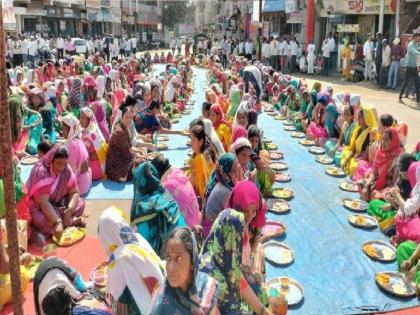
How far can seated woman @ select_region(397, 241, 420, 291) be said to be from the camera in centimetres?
363

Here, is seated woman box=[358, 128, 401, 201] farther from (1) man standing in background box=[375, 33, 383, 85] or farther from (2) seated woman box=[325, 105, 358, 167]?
(1) man standing in background box=[375, 33, 383, 85]

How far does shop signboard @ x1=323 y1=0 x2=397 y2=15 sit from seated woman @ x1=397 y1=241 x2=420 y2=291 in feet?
48.8

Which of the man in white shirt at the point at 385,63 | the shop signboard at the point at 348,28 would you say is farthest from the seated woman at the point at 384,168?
the shop signboard at the point at 348,28

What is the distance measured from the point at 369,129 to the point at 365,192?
1212mm

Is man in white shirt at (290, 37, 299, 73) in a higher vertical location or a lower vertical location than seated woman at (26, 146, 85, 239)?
higher

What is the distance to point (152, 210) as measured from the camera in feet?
10.2

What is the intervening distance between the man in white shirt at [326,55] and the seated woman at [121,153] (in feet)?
46.2

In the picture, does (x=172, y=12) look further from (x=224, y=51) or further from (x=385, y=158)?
(x=385, y=158)

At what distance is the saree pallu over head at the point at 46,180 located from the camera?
4.33 metres

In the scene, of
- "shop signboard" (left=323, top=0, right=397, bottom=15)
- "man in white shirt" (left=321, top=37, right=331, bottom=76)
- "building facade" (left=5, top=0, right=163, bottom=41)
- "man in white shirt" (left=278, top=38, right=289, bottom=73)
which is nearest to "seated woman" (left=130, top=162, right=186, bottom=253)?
"building facade" (left=5, top=0, right=163, bottom=41)

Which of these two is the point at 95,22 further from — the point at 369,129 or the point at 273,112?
the point at 369,129

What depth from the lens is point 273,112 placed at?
11227mm

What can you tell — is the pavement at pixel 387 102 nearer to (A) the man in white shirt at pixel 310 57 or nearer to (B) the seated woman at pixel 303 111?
(A) the man in white shirt at pixel 310 57

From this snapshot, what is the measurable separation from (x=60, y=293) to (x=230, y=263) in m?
0.96
